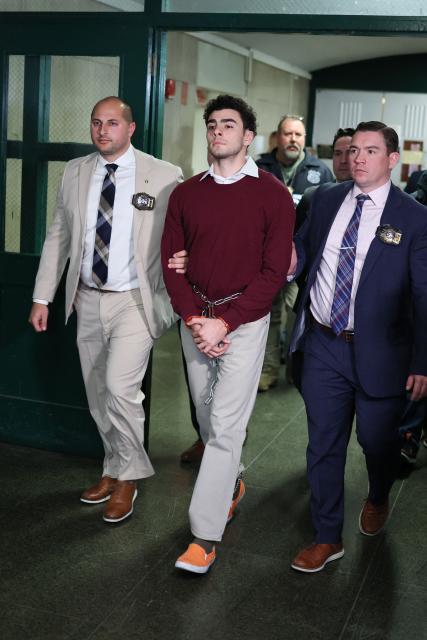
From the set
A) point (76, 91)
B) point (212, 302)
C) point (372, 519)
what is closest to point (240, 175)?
point (212, 302)

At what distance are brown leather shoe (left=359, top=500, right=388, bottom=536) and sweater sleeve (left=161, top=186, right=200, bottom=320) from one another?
1.17 m

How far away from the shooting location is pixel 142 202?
11.9 ft

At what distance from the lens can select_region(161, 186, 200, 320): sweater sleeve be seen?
326 centimetres

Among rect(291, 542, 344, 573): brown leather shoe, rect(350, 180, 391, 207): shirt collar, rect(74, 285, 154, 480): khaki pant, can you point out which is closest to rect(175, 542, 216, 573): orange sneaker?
rect(291, 542, 344, 573): brown leather shoe

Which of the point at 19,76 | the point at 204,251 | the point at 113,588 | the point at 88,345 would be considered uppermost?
the point at 19,76

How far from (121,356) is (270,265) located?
83cm

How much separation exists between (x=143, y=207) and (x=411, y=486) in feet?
6.29

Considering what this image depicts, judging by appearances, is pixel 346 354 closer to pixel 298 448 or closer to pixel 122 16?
pixel 298 448

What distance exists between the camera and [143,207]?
362 cm

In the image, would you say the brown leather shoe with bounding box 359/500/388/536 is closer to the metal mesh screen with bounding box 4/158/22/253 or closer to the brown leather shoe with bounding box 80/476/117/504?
the brown leather shoe with bounding box 80/476/117/504

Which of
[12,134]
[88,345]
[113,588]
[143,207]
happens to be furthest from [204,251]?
[12,134]

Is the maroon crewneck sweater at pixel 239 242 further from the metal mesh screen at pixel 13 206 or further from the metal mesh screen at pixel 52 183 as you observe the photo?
the metal mesh screen at pixel 13 206

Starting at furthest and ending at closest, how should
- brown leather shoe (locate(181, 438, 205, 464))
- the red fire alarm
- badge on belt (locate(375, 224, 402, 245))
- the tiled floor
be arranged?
the red fire alarm, brown leather shoe (locate(181, 438, 205, 464)), badge on belt (locate(375, 224, 402, 245)), the tiled floor

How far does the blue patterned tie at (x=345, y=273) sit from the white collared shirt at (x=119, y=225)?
947 mm
